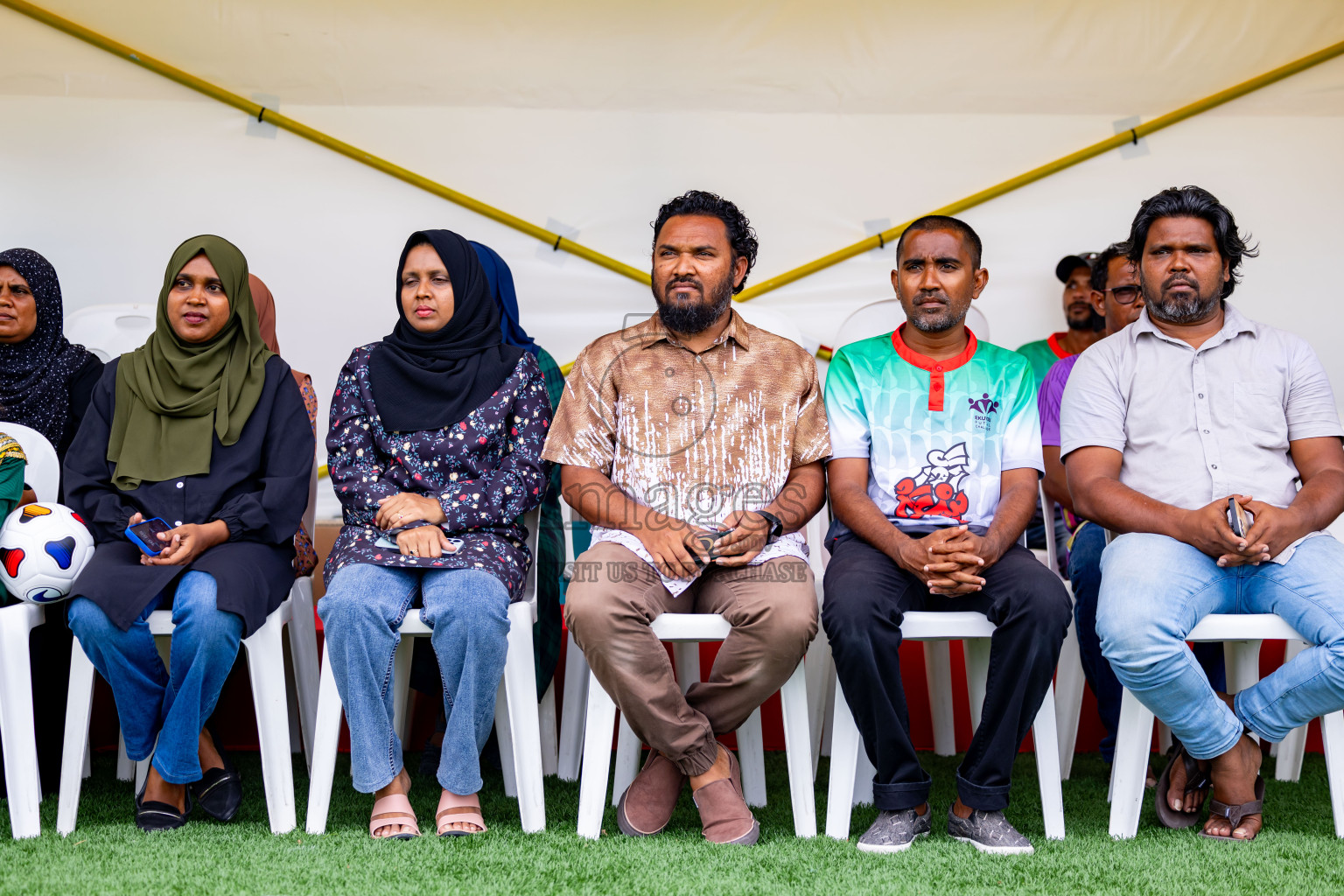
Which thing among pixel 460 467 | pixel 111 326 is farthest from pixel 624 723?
pixel 111 326

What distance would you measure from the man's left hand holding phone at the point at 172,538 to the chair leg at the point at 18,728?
0.86ft

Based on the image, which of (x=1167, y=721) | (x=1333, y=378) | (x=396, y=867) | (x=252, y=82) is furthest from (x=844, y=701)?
(x=252, y=82)

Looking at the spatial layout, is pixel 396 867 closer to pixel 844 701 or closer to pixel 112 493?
pixel 844 701

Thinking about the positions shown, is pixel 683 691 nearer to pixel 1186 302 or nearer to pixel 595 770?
pixel 595 770

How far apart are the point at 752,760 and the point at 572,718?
1.55 ft

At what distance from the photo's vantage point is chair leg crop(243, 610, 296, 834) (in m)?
2.18

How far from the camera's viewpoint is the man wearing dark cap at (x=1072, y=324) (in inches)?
137

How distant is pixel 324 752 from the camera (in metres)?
2.18

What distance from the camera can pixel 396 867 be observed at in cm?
192

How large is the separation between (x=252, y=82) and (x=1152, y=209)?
106 inches

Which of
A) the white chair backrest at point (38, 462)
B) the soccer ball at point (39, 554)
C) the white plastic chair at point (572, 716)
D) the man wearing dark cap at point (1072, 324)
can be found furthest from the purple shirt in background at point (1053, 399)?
the white chair backrest at point (38, 462)

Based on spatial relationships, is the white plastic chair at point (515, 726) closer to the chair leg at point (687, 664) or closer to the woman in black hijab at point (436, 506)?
the woman in black hijab at point (436, 506)

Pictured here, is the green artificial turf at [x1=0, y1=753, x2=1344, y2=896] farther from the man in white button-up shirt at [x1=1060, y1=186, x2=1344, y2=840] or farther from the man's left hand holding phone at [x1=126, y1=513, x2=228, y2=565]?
the man's left hand holding phone at [x1=126, y1=513, x2=228, y2=565]

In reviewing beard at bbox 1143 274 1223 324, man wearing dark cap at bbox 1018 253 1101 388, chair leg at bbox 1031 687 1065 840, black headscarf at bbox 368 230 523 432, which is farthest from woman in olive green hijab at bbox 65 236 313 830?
man wearing dark cap at bbox 1018 253 1101 388
